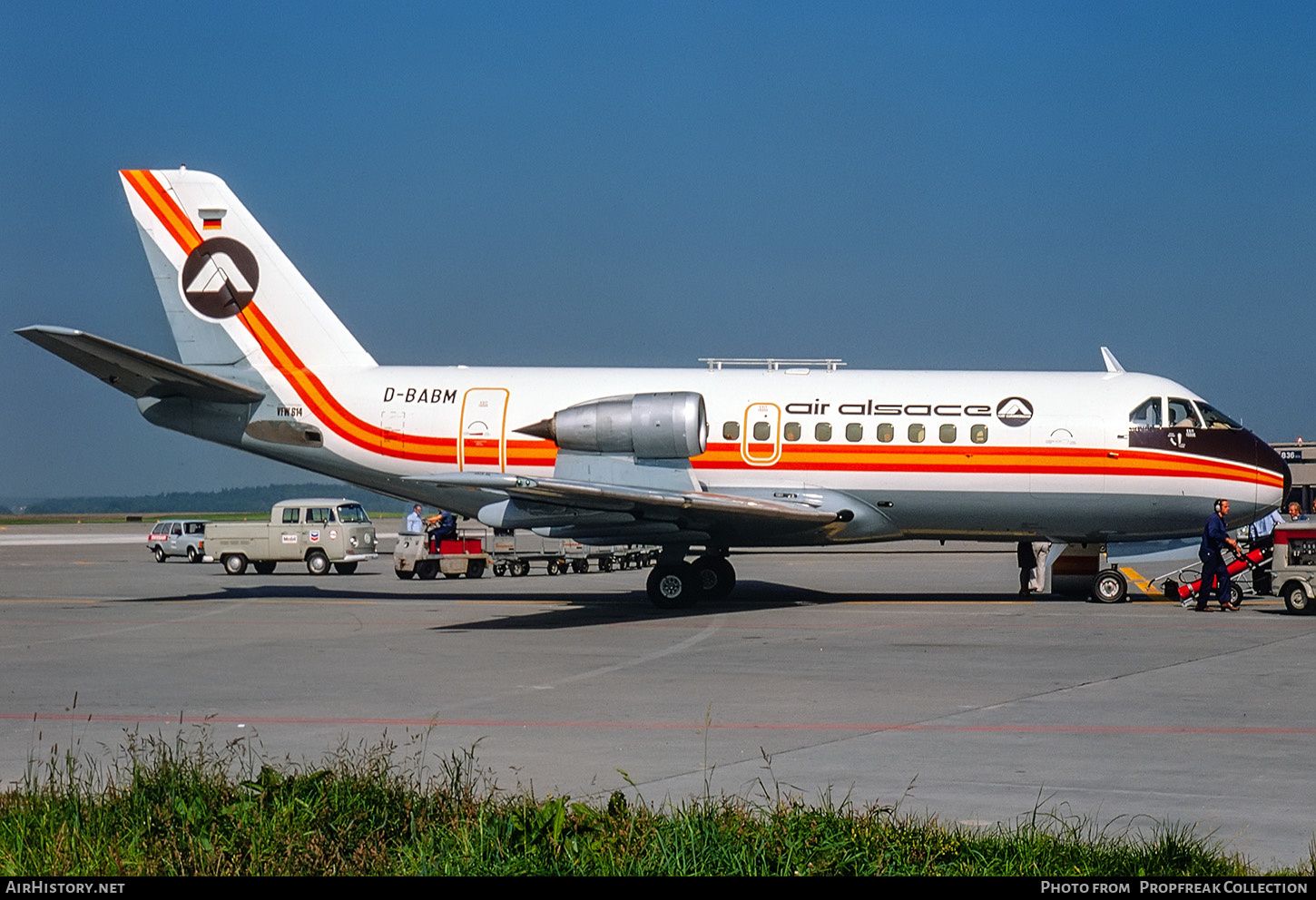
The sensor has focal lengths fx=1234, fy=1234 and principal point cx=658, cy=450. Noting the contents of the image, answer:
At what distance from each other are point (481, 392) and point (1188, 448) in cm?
1364

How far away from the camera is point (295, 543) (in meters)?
36.1

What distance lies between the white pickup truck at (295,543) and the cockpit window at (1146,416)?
22.3m

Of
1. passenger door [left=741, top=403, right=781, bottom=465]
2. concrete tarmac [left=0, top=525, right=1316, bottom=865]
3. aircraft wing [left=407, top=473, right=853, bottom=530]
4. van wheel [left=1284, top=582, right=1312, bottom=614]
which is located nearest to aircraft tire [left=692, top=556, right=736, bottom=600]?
concrete tarmac [left=0, top=525, right=1316, bottom=865]

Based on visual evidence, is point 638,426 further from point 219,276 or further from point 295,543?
point 295,543

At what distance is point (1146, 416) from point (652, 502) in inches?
384

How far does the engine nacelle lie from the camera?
2300 cm

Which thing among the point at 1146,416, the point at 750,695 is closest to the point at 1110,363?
the point at 1146,416

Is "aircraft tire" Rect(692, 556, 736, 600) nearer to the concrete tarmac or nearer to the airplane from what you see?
the airplane

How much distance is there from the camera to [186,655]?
1709 cm

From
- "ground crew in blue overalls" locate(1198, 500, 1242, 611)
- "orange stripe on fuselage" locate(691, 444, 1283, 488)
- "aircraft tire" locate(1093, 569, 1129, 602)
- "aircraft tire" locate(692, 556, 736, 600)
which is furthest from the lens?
"aircraft tire" locate(692, 556, 736, 600)

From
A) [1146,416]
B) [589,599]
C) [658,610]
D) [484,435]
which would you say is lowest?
[658,610]

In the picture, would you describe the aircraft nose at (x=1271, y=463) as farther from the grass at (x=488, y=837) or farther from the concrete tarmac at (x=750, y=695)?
the grass at (x=488, y=837)

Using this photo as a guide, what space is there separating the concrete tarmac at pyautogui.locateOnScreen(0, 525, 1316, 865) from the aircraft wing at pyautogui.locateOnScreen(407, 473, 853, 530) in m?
1.82
